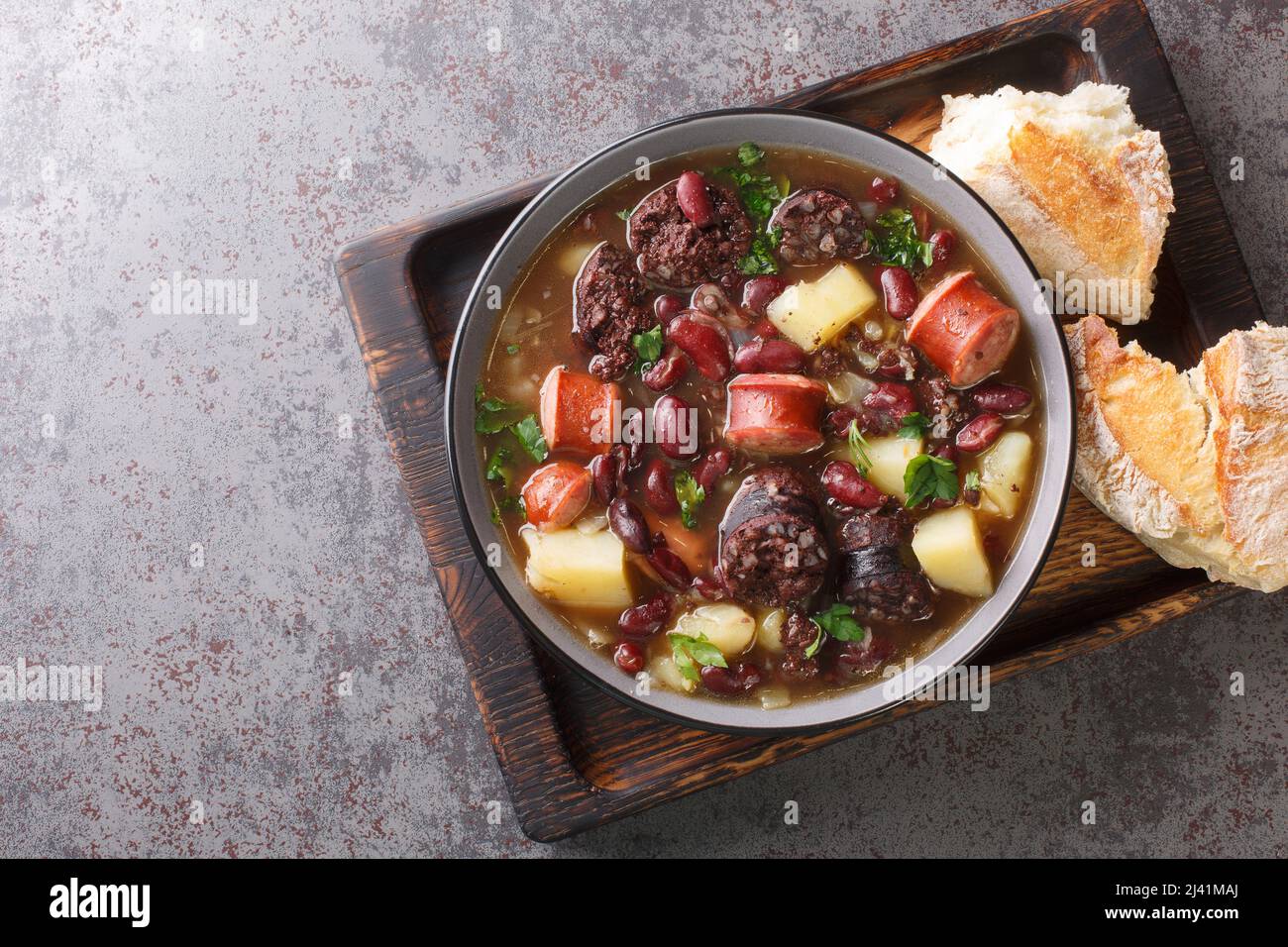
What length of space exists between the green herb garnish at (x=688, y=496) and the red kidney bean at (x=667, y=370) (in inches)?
13.0

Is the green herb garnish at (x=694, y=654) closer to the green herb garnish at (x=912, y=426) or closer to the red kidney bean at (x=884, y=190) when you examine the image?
the green herb garnish at (x=912, y=426)

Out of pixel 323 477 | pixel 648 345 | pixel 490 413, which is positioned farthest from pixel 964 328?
pixel 323 477

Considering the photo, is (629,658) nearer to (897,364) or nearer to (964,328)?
(897,364)

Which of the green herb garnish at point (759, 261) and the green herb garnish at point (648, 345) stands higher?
the green herb garnish at point (759, 261)

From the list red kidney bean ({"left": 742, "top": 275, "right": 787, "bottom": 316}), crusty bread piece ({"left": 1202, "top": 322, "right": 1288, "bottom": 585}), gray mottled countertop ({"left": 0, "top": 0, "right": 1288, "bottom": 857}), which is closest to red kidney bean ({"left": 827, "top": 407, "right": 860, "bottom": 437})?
red kidney bean ({"left": 742, "top": 275, "right": 787, "bottom": 316})

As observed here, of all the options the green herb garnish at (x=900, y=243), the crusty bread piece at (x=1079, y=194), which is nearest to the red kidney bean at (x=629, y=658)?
the green herb garnish at (x=900, y=243)

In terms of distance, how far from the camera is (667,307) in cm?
353

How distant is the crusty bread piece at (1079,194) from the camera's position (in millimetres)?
3629

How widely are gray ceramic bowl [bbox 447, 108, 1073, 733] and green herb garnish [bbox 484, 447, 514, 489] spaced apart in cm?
5

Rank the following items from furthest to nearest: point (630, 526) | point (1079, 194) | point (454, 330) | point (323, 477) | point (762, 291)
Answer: point (323, 477), point (454, 330), point (1079, 194), point (762, 291), point (630, 526)

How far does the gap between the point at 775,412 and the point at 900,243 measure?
32.2 inches

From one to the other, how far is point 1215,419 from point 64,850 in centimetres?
520

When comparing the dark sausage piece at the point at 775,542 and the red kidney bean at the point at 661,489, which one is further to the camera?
the red kidney bean at the point at 661,489

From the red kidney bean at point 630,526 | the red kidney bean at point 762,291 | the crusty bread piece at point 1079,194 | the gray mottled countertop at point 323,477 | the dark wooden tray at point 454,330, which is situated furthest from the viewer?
the gray mottled countertop at point 323,477
